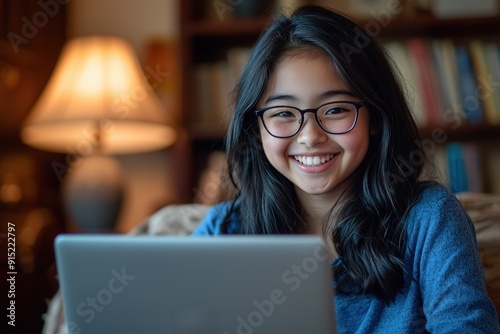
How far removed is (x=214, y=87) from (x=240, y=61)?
123 millimetres

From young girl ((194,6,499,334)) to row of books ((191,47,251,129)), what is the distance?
0.95m

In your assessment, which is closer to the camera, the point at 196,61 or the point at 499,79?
the point at 499,79

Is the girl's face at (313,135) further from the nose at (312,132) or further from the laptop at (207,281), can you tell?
the laptop at (207,281)

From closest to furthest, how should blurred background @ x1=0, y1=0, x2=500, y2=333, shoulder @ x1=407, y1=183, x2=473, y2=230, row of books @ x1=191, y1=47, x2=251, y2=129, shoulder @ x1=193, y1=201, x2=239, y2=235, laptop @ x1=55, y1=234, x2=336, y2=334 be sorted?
laptop @ x1=55, y1=234, x2=336, y2=334
shoulder @ x1=407, y1=183, x2=473, y2=230
shoulder @ x1=193, y1=201, x2=239, y2=235
blurred background @ x1=0, y1=0, x2=500, y2=333
row of books @ x1=191, y1=47, x2=251, y2=129

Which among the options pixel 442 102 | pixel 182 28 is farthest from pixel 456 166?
pixel 182 28

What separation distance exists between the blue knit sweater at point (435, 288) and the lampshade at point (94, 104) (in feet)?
3.87

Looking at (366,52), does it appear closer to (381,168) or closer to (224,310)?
(381,168)

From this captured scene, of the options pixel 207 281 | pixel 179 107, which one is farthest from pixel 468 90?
pixel 207 281

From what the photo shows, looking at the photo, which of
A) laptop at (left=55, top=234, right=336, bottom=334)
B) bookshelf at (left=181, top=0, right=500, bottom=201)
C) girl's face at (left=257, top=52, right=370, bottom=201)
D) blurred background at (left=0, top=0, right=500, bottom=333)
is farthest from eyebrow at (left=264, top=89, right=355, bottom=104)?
bookshelf at (left=181, top=0, right=500, bottom=201)

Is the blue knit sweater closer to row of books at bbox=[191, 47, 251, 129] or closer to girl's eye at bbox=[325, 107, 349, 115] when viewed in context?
girl's eye at bbox=[325, 107, 349, 115]

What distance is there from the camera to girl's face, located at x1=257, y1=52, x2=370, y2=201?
103 centimetres

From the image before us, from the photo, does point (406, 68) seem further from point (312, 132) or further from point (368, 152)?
point (312, 132)

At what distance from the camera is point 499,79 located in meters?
2.01

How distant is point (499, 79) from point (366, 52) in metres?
1.13
